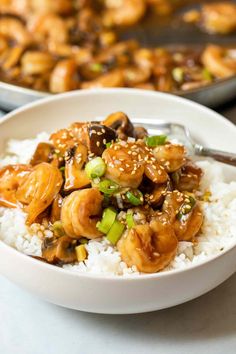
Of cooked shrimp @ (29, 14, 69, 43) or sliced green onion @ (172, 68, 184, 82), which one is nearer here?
sliced green onion @ (172, 68, 184, 82)

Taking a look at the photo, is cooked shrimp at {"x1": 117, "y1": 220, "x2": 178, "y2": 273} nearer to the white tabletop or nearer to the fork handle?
the white tabletop

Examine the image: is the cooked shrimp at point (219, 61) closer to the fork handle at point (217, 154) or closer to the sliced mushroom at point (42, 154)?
the fork handle at point (217, 154)

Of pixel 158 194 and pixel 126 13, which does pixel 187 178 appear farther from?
pixel 126 13

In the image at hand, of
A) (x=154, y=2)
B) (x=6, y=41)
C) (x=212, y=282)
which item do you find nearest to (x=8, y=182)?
(x=212, y=282)

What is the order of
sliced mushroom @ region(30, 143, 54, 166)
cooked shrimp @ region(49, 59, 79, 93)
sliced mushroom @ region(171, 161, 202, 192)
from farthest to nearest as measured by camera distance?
cooked shrimp @ region(49, 59, 79, 93), sliced mushroom @ region(30, 143, 54, 166), sliced mushroom @ region(171, 161, 202, 192)

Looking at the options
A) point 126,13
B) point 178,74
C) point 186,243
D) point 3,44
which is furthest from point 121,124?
point 126,13

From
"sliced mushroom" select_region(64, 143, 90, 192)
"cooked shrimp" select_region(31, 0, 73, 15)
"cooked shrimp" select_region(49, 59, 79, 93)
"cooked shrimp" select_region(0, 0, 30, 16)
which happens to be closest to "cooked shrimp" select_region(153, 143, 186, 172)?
"sliced mushroom" select_region(64, 143, 90, 192)
